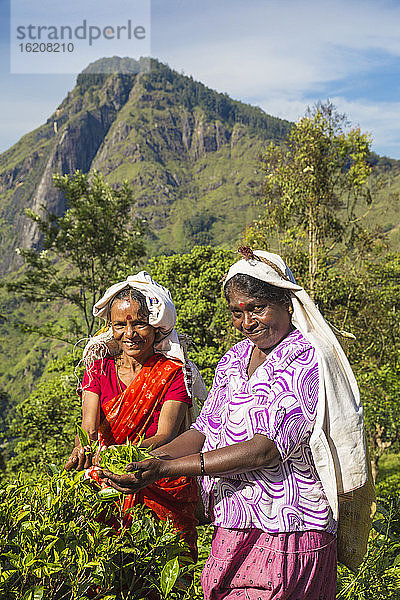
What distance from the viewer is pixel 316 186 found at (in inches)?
455

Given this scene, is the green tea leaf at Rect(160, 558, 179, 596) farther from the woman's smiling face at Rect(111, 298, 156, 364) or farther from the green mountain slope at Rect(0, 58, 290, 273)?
the green mountain slope at Rect(0, 58, 290, 273)

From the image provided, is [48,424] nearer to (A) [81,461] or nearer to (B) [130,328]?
(B) [130,328]

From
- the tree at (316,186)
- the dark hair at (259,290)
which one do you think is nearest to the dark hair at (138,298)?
the dark hair at (259,290)

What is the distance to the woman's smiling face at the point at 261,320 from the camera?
6.73ft

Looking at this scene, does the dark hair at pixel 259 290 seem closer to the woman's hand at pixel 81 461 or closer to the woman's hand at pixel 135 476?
the woman's hand at pixel 135 476

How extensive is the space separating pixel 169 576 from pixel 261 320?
93cm

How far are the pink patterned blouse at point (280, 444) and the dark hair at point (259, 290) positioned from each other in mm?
169

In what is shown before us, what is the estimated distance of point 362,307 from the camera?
14.0 meters

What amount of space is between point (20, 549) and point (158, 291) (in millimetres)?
1317

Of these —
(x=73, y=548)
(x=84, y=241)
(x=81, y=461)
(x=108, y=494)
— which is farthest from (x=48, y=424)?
(x=73, y=548)

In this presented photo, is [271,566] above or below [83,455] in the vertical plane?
below

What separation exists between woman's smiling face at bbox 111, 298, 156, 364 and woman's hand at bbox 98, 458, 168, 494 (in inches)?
33.4

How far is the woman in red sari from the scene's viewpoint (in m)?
2.53

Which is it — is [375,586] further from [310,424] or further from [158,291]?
[158,291]
